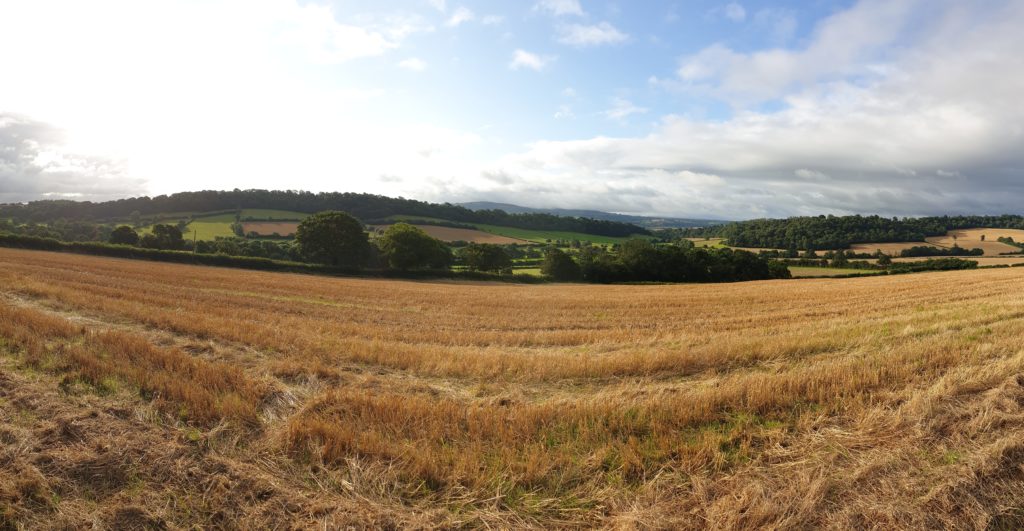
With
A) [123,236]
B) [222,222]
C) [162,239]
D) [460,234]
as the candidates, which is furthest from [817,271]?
[222,222]

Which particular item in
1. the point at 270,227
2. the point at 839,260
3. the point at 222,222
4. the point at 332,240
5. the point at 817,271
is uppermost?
the point at 222,222

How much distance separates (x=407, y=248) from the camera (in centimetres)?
6000

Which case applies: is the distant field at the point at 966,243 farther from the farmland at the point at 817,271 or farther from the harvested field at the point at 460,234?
the harvested field at the point at 460,234

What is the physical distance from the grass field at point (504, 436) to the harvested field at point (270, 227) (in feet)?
323

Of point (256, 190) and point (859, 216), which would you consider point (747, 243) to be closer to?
point (859, 216)

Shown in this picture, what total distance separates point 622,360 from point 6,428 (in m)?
8.70

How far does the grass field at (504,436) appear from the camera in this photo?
3.93 meters

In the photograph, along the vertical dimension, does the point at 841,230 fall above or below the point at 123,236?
above

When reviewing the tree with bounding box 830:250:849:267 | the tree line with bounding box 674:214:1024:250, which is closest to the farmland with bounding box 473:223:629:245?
the tree line with bounding box 674:214:1024:250

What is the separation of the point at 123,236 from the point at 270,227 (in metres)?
36.2

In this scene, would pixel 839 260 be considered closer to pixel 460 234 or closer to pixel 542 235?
pixel 542 235

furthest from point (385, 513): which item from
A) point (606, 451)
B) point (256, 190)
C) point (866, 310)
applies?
point (256, 190)

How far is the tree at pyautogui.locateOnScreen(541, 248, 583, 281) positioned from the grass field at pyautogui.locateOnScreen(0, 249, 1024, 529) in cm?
5922

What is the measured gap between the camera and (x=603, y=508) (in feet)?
13.3
